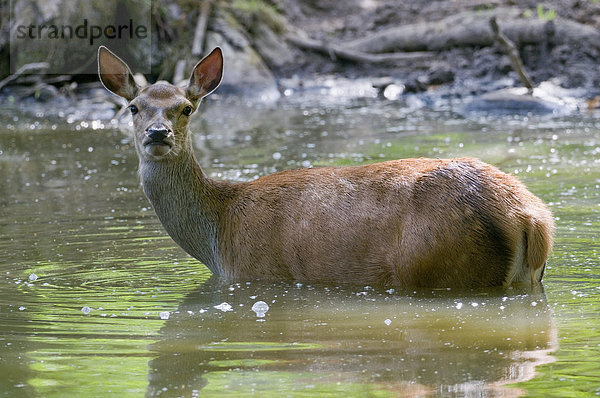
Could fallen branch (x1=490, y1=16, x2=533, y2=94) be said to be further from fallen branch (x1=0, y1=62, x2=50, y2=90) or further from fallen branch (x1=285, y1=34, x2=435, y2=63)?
fallen branch (x1=0, y1=62, x2=50, y2=90)

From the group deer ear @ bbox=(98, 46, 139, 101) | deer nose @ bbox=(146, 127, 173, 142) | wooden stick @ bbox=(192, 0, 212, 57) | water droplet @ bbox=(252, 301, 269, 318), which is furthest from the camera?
wooden stick @ bbox=(192, 0, 212, 57)

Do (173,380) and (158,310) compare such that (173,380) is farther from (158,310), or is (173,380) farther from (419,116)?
(419,116)

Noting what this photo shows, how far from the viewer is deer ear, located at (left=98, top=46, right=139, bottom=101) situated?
22.8 feet

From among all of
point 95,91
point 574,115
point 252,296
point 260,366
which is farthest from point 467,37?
point 260,366

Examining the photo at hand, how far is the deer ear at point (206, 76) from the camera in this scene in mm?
6961

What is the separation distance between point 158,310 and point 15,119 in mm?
10969

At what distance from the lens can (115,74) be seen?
696 cm

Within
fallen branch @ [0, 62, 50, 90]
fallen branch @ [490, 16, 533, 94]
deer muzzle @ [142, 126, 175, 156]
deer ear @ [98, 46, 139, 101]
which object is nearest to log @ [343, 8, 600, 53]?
fallen branch @ [490, 16, 533, 94]

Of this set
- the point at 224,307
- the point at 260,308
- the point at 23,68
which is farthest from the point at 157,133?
the point at 23,68

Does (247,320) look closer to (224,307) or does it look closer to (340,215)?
(224,307)

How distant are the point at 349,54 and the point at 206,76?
12.3 metres

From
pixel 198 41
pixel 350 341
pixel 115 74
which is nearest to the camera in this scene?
pixel 350 341

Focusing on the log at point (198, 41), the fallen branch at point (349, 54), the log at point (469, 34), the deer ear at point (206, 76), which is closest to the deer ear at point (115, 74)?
the deer ear at point (206, 76)

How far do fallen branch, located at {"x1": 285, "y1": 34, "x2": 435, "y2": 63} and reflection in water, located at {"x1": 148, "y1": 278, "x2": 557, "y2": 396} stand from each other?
511 inches
